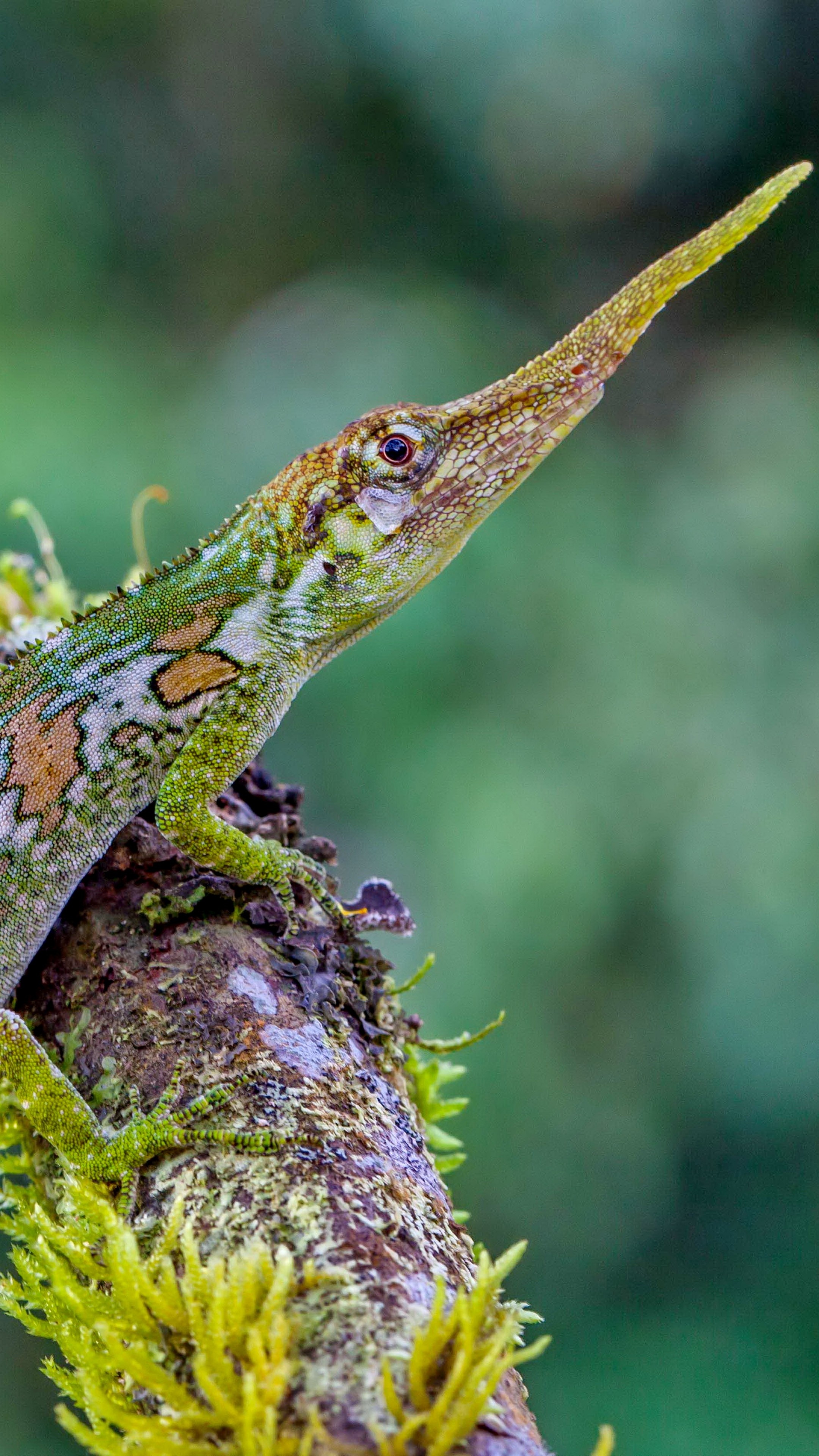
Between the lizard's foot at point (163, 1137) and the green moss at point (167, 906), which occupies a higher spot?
the green moss at point (167, 906)

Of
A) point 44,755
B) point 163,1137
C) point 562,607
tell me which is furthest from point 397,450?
point 562,607

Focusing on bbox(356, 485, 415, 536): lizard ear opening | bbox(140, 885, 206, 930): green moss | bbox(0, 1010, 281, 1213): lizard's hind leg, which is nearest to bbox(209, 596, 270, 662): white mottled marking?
bbox(356, 485, 415, 536): lizard ear opening

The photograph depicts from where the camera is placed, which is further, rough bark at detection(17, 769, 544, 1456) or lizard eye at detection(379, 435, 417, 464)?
lizard eye at detection(379, 435, 417, 464)

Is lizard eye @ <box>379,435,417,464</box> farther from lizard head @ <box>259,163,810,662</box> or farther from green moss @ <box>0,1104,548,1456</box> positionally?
green moss @ <box>0,1104,548,1456</box>

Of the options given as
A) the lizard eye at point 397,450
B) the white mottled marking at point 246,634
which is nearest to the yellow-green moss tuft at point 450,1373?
the white mottled marking at point 246,634

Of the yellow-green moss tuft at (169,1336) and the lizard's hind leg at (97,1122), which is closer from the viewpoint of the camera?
the yellow-green moss tuft at (169,1336)

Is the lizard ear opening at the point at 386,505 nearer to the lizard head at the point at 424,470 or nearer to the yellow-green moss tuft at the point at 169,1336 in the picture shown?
the lizard head at the point at 424,470
